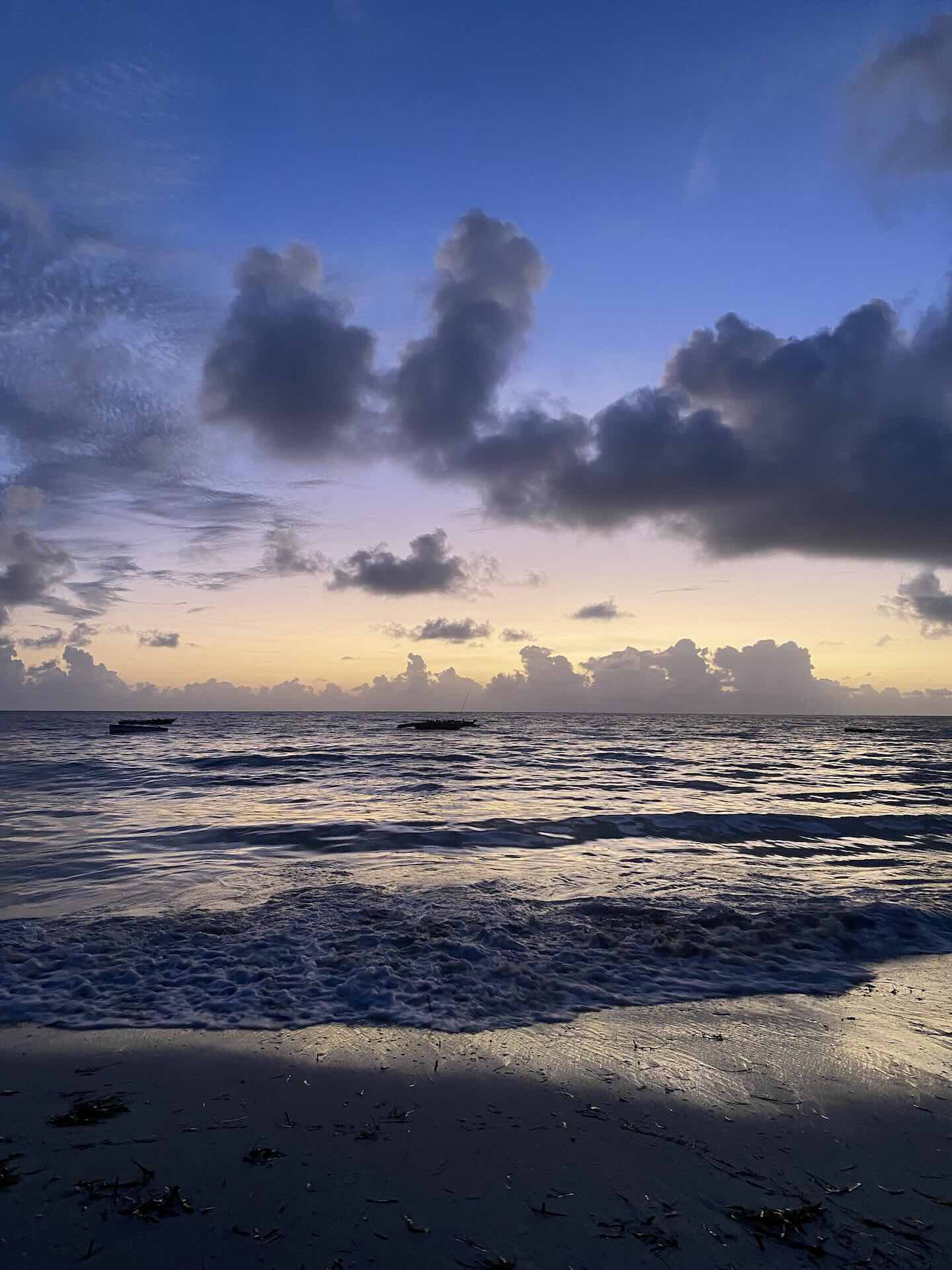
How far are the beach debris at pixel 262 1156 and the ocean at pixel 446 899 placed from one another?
195 cm

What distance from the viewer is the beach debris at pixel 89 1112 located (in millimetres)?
4160

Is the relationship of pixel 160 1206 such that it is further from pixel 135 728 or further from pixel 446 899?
pixel 135 728

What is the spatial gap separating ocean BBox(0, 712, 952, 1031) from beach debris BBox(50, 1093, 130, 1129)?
1329 mm

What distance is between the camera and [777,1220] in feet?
11.3

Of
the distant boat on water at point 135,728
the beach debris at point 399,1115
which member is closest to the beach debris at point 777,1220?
the beach debris at point 399,1115

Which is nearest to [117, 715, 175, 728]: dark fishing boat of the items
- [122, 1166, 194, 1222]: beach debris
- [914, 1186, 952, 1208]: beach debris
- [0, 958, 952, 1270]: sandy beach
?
[0, 958, 952, 1270]: sandy beach

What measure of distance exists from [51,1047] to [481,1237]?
405 cm

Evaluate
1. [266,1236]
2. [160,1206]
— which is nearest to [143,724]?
[160,1206]

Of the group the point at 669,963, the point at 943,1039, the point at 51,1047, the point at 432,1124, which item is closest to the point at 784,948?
the point at 669,963

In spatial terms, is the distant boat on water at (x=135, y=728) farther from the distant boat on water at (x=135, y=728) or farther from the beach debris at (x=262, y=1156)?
the beach debris at (x=262, y=1156)

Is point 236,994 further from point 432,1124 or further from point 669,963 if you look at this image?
point 669,963

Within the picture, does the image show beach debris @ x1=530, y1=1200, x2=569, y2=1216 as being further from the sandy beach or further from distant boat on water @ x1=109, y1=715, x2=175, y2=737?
distant boat on water @ x1=109, y1=715, x2=175, y2=737

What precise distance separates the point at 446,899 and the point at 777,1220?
693 cm

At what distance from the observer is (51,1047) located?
5297 mm
